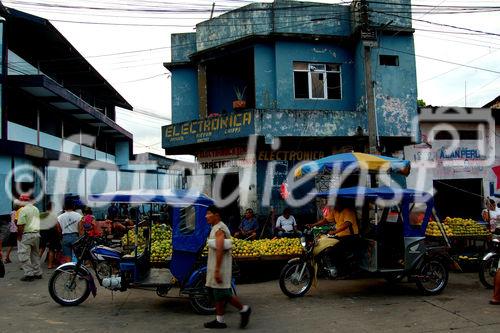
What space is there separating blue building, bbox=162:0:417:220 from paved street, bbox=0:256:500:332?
6666 mm

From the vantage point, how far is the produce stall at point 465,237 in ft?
33.5

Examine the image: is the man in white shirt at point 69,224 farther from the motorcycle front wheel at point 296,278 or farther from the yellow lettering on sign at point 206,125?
the yellow lettering on sign at point 206,125

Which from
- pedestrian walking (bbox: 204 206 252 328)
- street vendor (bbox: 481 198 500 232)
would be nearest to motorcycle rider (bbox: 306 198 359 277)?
pedestrian walking (bbox: 204 206 252 328)

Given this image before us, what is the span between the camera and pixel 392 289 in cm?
880

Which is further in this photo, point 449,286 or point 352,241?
point 449,286

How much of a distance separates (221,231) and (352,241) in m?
3.22

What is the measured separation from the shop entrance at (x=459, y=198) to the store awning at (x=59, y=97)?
1653 centimetres

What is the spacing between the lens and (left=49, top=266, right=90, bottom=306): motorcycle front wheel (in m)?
7.45

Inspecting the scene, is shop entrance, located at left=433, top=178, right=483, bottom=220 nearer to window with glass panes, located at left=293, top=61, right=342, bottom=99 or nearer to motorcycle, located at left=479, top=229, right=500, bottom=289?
window with glass panes, located at left=293, top=61, right=342, bottom=99

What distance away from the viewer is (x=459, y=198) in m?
17.5

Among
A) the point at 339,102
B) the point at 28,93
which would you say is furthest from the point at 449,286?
the point at 28,93

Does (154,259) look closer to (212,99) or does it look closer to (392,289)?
(392,289)

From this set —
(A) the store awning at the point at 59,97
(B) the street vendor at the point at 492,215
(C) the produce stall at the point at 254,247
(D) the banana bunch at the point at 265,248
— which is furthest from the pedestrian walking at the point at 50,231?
(B) the street vendor at the point at 492,215

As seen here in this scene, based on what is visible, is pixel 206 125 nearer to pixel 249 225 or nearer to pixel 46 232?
pixel 249 225
